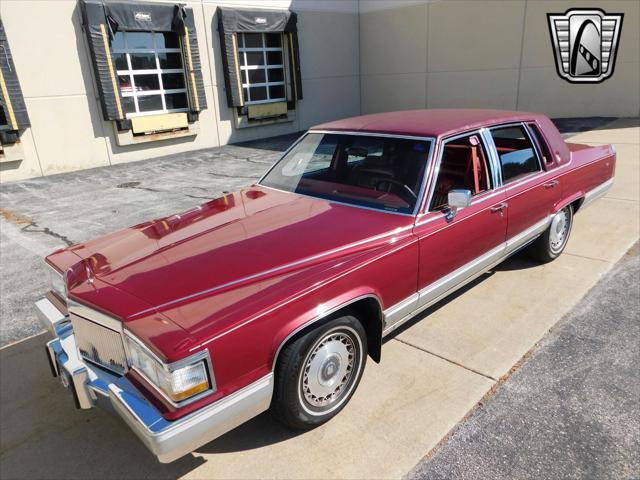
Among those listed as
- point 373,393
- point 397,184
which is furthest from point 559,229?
point 373,393

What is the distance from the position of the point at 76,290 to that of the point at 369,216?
6.13ft

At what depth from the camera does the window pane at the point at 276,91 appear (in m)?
15.2

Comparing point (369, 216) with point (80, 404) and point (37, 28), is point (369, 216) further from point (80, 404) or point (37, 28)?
point (37, 28)

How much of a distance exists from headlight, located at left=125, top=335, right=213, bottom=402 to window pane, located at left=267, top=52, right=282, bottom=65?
14.2 meters

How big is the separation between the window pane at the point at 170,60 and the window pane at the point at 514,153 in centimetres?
1080

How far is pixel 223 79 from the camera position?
13.5 meters

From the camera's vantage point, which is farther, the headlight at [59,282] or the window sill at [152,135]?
the window sill at [152,135]

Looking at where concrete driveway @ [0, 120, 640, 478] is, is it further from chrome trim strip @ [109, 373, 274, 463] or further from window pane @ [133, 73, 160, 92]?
window pane @ [133, 73, 160, 92]

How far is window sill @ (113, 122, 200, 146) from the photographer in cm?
1175

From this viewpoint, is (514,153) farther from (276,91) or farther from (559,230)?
(276,91)

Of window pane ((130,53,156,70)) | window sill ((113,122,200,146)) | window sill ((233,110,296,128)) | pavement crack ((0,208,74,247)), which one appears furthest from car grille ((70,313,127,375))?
window sill ((233,110,296,128))

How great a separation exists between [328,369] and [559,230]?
3.36 m

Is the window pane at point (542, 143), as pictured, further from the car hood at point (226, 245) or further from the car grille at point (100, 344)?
the car grille at point (100, 344)

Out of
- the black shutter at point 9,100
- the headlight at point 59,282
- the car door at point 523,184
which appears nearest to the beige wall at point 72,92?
the black shutter at point 9,100
